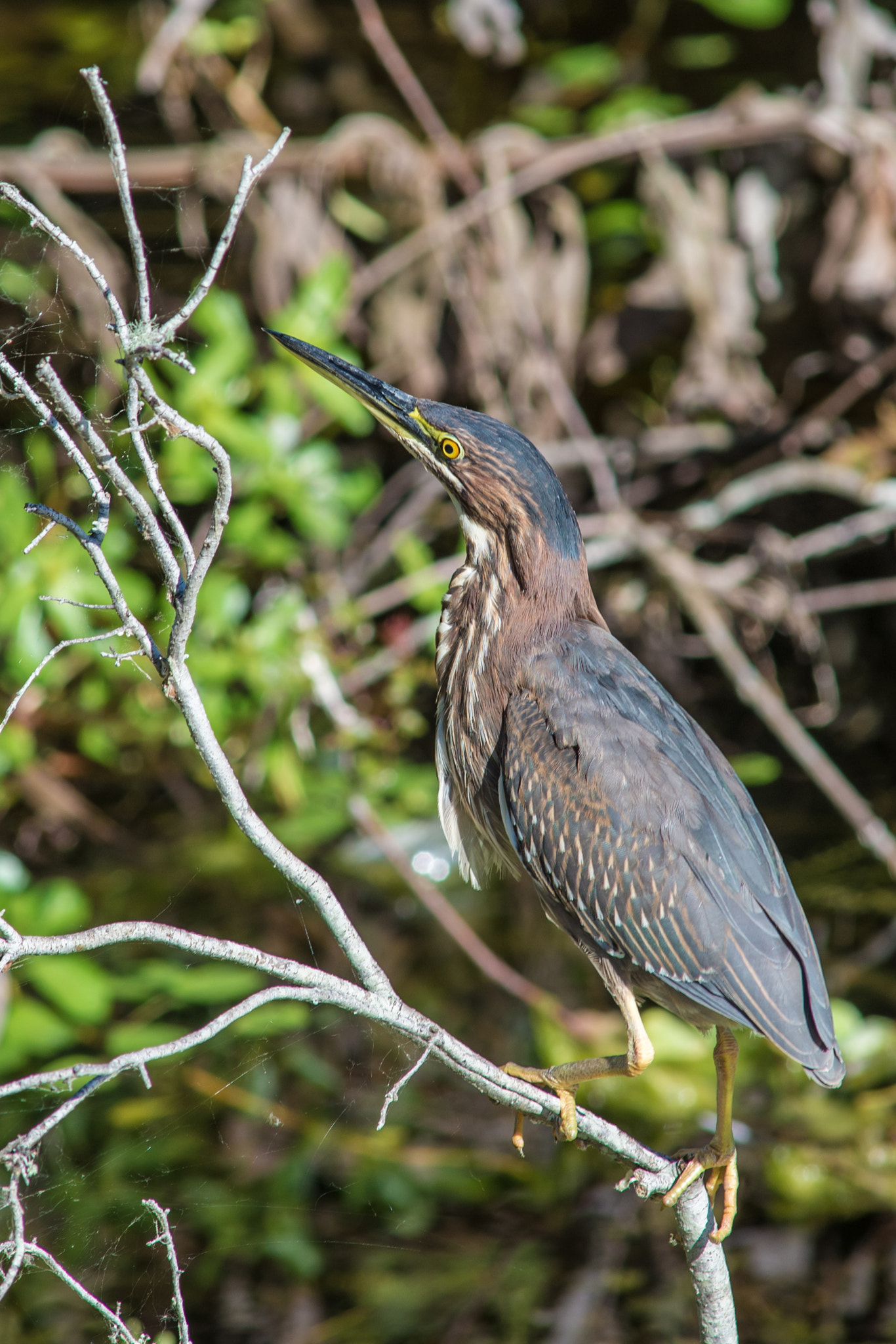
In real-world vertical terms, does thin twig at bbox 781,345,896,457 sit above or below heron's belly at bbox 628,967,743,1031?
above

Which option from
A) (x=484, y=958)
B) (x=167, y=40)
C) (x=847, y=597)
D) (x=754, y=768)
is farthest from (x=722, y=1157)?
(x=167, y=40)

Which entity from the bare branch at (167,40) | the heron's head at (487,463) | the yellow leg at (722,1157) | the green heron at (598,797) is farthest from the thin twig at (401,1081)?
the bare branch at (167,40)

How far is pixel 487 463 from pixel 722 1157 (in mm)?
1308

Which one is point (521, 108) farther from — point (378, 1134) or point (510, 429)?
point (378, 1134)

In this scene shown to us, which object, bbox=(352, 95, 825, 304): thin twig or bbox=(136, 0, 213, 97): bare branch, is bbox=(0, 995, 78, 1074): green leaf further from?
bbox=(136, 0, 213, 97): bare branch

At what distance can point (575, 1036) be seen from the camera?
136 inches

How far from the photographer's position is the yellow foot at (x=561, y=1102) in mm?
1866

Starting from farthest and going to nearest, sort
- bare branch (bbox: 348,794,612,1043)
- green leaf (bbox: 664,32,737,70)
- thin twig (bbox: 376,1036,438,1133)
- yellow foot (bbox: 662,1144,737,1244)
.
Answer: green leaf (bbox: 664,32,737,70)
bare branch (bbox: 348,794,612,1043)
yellow foot (bbox: 662,1144,737,1244)
thin twig (bbox: 376,1036,438,1133)

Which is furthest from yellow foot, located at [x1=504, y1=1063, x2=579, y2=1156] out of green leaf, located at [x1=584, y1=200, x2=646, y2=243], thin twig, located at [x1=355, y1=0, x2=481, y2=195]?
green leaf, located at [x1=584, y1=200, x2=646, y2=243]

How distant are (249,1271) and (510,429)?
6.81 ft

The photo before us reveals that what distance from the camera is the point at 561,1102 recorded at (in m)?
1.85

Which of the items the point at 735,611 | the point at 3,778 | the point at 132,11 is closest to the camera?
the point at 3,778

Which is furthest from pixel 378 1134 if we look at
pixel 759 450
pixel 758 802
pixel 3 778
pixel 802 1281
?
pixel 759 450

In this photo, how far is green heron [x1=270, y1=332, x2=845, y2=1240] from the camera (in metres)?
2.14
